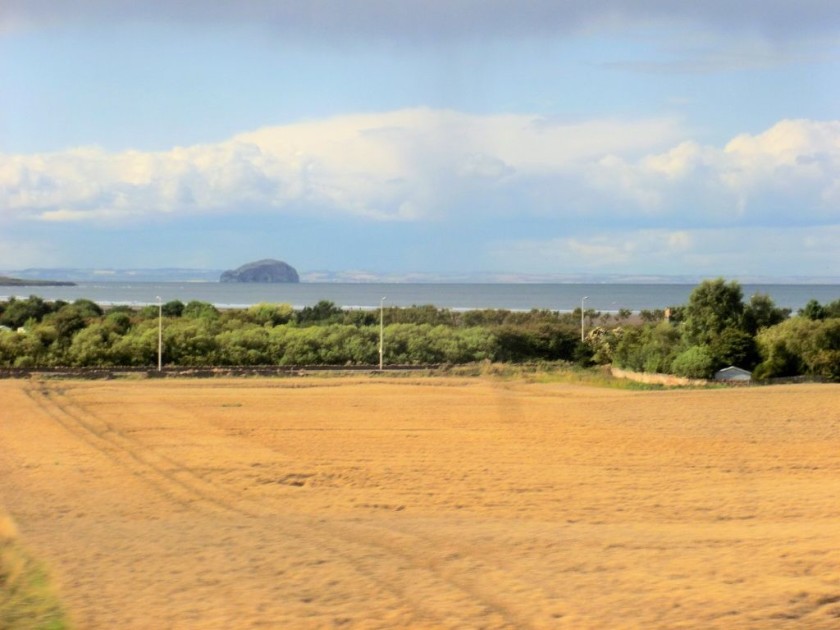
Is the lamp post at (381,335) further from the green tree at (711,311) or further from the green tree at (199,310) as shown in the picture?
the green tree at (711,311)

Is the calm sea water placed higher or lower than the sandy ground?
higher

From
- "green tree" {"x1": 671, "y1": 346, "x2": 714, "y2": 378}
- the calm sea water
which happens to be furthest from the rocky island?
"green tree" {"x1": 671, "y1": 346, "x2": 714, "y2": 378}

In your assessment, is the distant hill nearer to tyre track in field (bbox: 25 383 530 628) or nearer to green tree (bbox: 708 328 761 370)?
tyre track in field (bbox: 25 383 530 628)

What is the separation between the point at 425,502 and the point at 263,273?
7207mm

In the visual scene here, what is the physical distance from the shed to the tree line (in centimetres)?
11

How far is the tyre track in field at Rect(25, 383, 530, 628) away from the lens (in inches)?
184

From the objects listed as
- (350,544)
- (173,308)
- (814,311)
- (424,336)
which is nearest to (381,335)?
(424,336)

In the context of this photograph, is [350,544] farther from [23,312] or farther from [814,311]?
[814,311]

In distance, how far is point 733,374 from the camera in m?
14.3

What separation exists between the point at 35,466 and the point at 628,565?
5.86 m

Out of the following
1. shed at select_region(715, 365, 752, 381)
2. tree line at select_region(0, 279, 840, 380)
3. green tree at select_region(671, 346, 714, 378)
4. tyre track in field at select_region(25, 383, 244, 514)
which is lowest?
tyre track in field at select_region(25, 383, 244, 514)

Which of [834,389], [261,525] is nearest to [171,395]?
[261,525]

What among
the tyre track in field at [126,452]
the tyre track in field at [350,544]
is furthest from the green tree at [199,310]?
the tyre track in field at [350,544]

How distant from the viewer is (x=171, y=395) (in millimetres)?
11836
